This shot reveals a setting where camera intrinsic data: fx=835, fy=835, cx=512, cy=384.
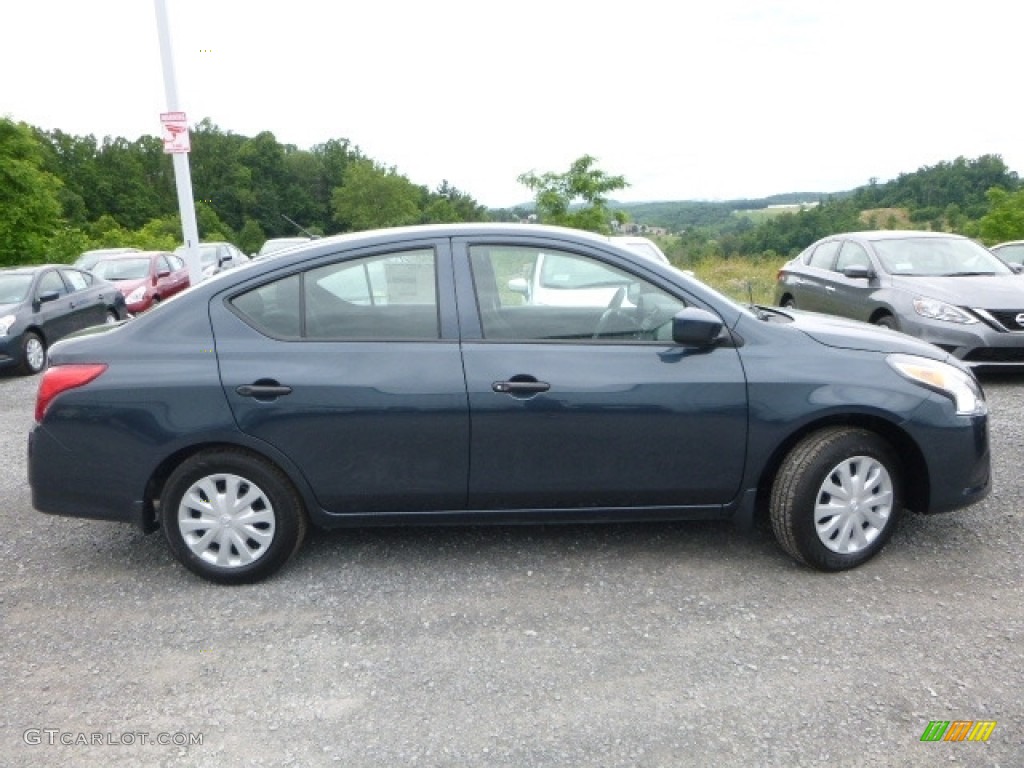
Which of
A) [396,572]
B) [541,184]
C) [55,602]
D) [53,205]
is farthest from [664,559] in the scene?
[53,205]

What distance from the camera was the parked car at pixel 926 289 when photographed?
Result: 757 cm

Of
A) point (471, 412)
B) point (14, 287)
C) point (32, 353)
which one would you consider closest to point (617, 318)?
point (471, 412)

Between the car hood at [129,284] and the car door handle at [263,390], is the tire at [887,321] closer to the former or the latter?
the car door handle at [263,390]

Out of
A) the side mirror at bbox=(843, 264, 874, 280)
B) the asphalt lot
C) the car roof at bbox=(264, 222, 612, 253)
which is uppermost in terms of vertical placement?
the car roof at bbox=(264, 222, 612, 253)

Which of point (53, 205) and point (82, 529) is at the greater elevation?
point (53, 205)

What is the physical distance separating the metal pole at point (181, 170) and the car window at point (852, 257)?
25.0 feet

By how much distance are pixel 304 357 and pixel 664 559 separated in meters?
1.97

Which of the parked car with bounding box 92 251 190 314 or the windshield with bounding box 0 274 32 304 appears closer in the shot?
the windshield with bounding box 0 274 32 304

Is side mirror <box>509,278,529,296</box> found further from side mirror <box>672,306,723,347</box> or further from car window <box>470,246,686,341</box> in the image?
side mirror <box>672,306,723,347</box>

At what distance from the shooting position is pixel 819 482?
377 centimetres

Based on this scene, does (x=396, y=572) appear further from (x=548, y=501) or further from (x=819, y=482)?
(x=819, y=482)

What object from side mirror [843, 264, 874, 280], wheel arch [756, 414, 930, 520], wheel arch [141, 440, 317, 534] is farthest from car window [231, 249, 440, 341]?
side mirror [843, 264, 874, 280]

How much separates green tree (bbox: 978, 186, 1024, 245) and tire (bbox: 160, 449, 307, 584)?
84.5 ft

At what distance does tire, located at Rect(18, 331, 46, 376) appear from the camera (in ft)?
33.7
